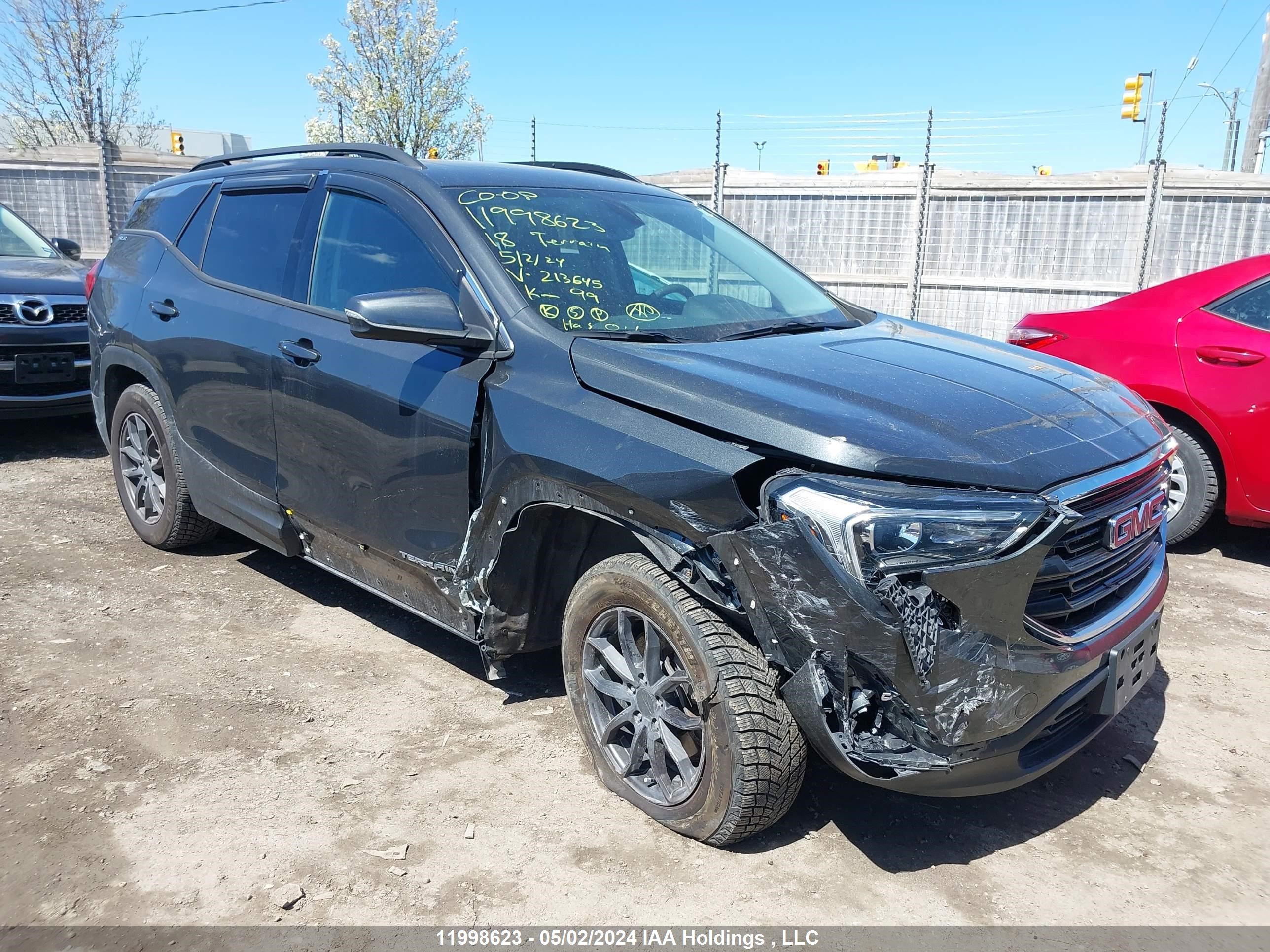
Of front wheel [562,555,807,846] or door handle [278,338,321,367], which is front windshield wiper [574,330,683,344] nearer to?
front wheel [562,555,807,846]

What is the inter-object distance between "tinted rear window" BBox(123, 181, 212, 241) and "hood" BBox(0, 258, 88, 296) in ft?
8.14

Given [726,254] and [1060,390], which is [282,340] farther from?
[1060,390]

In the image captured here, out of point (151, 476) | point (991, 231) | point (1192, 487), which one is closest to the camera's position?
point (151, 476)

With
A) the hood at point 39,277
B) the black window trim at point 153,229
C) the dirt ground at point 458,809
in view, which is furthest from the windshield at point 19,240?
the dirt ground at point 458,809

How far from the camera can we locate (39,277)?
23.9 ft

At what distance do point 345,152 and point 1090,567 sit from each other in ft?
10.4

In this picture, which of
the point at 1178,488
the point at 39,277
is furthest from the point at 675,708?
the point at 39,277

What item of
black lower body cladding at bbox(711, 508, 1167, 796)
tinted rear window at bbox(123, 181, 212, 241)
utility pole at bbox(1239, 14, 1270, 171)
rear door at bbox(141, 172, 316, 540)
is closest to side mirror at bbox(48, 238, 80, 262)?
tinted rear window at bbox(123, 181, 212, 241)

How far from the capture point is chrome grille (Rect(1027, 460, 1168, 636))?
2430 mm

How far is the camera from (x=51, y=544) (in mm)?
5250

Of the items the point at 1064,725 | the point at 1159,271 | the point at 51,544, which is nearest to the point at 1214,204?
the point at 1159,271

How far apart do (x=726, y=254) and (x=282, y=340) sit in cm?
181

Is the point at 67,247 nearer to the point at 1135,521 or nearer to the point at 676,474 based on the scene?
the point at 676,474

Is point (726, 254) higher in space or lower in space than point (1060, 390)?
higher
